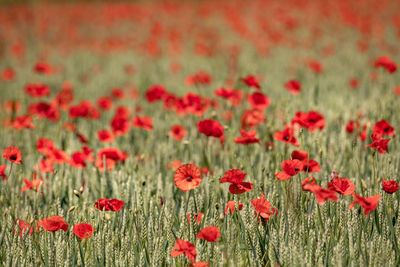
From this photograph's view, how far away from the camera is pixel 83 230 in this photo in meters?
1.22

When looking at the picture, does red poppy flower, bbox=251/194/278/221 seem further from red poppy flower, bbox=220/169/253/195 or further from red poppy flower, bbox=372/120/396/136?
red poppy flower, bbox=372/120/396/136

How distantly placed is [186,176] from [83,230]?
15.6 inches

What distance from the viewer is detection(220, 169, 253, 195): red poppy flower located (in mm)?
1263

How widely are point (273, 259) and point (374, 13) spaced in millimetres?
7157

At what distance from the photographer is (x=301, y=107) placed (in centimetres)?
268

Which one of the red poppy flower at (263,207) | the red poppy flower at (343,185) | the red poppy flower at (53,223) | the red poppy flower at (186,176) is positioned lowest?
the red poppy flower at (53,223)

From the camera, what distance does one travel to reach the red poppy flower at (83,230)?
1208mm

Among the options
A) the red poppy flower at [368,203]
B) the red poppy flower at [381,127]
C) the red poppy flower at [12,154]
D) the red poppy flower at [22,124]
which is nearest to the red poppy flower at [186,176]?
the red poppy flower at [368,203]

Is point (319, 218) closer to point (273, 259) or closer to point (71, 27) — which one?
point (273, 259)

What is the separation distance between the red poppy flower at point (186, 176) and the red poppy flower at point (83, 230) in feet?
1.07

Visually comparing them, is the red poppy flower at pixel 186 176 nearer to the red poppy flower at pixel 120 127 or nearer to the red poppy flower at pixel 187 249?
the red poppy flower at pixel 187 249

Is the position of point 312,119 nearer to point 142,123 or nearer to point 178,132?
point 178,132

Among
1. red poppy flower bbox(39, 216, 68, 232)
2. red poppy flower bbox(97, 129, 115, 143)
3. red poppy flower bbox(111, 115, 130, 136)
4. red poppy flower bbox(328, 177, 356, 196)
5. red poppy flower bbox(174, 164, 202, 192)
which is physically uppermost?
red poppy flower bbox(111, 115, 130, 136)

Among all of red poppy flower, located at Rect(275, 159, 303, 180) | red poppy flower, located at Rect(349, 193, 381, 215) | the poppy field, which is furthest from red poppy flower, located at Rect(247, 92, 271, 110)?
red poppy flower, located at Rect(349, 193, 381, 215)
